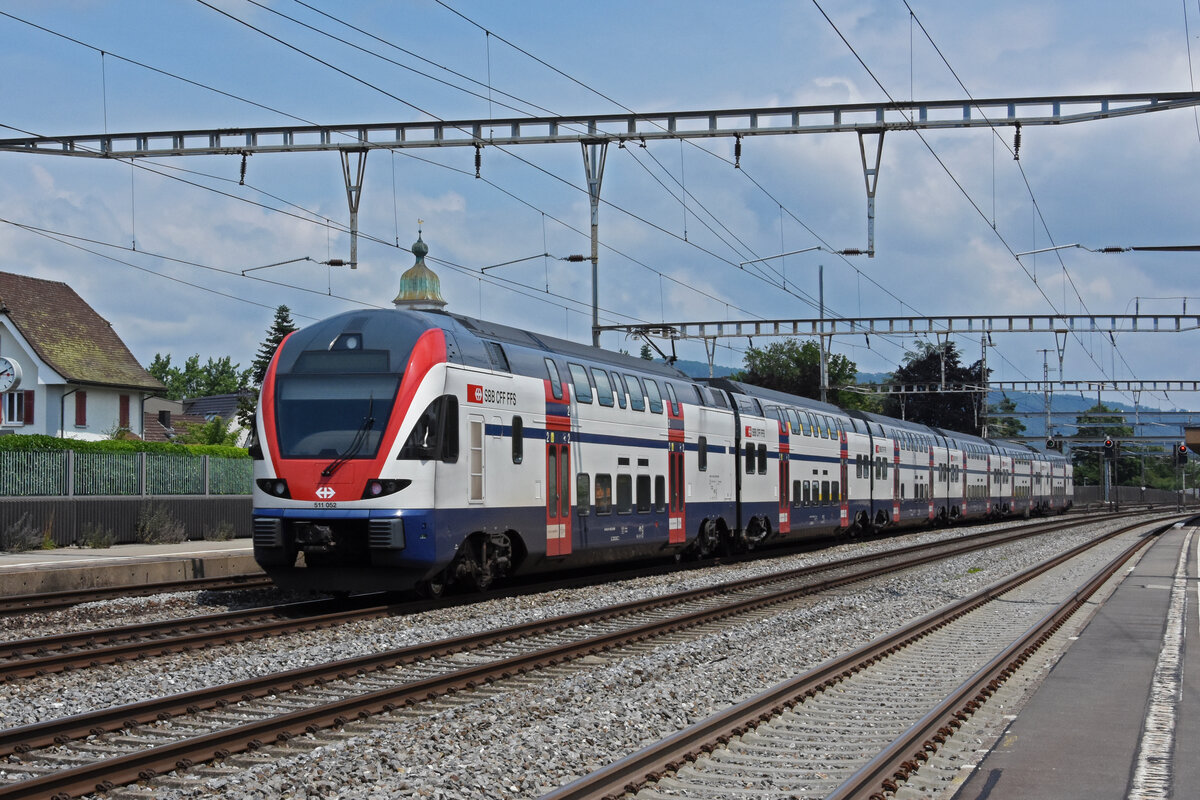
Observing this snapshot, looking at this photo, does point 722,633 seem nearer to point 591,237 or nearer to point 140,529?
point 591,237

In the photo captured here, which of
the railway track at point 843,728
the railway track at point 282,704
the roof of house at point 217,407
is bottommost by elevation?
the railway track at point 843,728

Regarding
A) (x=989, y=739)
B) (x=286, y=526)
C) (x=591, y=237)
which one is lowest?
(x=989, y=739)

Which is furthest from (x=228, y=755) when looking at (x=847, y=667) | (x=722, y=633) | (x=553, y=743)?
(x=722, y=633)

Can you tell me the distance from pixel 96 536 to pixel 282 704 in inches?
777

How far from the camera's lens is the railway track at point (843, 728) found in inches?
A: 305

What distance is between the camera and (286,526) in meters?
16.3

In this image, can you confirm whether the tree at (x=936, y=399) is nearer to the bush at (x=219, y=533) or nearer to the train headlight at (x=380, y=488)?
the bush at (x=219, y=533)

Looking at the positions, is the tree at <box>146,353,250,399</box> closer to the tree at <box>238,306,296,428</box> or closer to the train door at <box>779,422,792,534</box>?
the tree at <box>238,306,296,428</box>

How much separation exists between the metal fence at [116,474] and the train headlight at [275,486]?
13.5 meters

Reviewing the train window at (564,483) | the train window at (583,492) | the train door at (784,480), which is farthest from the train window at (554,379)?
the train door at (784,480)

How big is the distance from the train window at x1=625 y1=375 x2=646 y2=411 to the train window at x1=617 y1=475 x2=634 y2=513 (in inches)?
54.4

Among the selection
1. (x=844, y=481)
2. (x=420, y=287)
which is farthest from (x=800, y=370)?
(x=844, y=481)

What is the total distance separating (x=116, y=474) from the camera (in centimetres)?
3003

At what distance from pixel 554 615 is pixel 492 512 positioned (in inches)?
72.7
